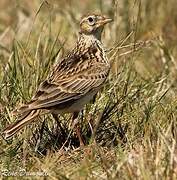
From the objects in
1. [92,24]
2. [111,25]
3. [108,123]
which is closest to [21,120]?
[108,123]

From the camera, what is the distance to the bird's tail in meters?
5.77

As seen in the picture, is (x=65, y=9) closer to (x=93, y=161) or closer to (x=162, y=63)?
(x=162, y=63)

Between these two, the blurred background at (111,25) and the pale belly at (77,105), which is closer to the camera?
the pale belly at (77,105)

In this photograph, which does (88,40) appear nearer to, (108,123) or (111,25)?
(108,123)

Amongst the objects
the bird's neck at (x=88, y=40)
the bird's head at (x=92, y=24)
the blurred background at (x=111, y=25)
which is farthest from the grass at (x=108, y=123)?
the bird's neck at (x=88, y=40)

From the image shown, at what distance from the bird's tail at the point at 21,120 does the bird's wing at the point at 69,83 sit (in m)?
0.07

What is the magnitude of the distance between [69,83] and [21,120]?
52 centimetres

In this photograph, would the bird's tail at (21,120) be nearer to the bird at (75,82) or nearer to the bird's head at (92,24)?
the bird at (75,82)

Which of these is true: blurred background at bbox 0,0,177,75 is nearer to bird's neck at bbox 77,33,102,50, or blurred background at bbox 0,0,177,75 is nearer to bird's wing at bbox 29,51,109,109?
bird's neck at bbox 77,33,102,50

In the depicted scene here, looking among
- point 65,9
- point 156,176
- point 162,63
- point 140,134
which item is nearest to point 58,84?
point 140,134

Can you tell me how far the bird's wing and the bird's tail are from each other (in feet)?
0.23

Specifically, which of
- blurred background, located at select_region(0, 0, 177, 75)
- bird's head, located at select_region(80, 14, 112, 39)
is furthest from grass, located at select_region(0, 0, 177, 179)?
bird's head, located at select_region(80, 14, 112, 39)

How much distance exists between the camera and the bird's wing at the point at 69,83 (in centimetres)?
594

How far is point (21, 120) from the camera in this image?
5.87 metres
